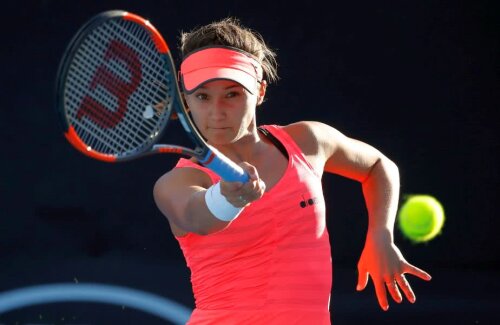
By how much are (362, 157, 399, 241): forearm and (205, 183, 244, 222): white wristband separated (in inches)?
35.4

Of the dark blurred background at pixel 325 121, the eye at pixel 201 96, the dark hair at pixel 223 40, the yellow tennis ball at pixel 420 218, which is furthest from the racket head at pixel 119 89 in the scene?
the yellow tennis ball at pixel 420 218

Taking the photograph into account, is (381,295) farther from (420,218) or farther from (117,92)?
(420,218)

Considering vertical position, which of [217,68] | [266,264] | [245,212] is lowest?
[266,264]

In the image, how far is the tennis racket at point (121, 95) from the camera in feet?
9.55

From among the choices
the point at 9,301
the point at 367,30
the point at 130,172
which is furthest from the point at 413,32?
the point at 9,301

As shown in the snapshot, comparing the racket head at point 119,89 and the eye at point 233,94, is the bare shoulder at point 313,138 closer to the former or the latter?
the eye at point 233,94

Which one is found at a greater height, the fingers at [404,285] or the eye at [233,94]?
the eye at [233,94]

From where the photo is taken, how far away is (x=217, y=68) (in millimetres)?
3363

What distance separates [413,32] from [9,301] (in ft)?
7.46

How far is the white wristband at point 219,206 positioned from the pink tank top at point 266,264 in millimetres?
330

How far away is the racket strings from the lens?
308cm

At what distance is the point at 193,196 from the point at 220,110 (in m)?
0.30

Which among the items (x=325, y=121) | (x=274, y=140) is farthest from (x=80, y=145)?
(x=325, y=121)

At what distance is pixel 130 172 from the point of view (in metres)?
5.48
